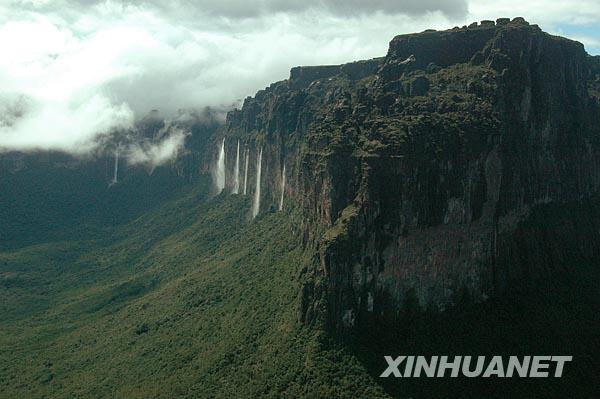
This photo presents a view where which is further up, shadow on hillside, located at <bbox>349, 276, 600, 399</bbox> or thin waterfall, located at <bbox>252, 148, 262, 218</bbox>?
thin waterfall, located at <bbox>252, 148, 262, 218</bbox>

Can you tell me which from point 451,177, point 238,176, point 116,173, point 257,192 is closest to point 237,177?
point 238,176

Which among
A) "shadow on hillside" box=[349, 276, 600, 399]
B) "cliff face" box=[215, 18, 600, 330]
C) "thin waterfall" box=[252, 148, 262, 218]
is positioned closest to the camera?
"shadow on hillside" box=[349, 276, 600, 399]

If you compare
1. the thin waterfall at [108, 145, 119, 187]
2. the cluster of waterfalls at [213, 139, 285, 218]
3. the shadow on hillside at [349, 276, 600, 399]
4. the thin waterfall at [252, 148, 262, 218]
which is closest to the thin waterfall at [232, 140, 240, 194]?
the cluster of waterfalls at [213, 139, 285, 218]

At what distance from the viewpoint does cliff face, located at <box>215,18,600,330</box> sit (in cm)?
5925

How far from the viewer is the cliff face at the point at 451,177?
194ft

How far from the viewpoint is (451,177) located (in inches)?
2468

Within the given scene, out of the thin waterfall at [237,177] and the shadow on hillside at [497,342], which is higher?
the thin waterfall at [237,177]

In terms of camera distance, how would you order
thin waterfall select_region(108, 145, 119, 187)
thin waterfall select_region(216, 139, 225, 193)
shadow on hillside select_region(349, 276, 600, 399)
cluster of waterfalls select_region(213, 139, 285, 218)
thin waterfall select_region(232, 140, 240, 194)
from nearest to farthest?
shadow on hillside select_region(349, 276, 600, 399)
cluster of waterfalls select_region(213, 139, 285, 218)
thin waterfall select_region(232, 140, 240, 194)
thin waterfall select_region(216, 139, 225, 193)
thin waterfall select_region(108, 145, 119, 187)

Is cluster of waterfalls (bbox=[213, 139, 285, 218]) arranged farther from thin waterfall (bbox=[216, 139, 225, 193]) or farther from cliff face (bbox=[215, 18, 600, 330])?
cliff face (bbox=[215, 18, 600, 330])

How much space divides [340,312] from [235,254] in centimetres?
4558

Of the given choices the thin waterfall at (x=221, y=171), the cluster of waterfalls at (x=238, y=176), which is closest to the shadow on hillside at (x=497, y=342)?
the cluster of waterfalls at (x=238, y=176)

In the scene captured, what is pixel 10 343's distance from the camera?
93.7m

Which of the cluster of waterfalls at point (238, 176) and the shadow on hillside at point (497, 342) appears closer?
the shadow on hillside at point (497, 342)

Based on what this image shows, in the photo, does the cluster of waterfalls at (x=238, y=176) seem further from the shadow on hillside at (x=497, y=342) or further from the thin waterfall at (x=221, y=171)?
the shadow on hillside at (x=497, y=342)
